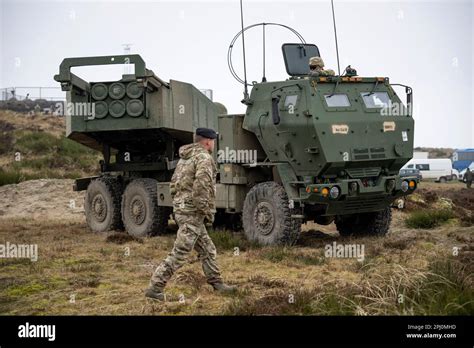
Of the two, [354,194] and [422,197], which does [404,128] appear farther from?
[422,197]

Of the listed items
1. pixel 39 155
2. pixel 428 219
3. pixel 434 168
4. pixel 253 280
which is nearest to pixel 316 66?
pixel 428 219

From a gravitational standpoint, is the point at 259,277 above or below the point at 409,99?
below

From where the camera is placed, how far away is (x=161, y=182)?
50.3 feet

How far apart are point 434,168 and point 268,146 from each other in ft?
148

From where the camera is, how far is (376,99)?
1248cm

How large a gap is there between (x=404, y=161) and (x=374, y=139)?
85cm

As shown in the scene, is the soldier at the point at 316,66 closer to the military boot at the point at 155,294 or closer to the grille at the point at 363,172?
the grille at the point at 363,172

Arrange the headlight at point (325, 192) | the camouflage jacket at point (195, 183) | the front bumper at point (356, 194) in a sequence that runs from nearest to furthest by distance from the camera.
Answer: the camouflage jacket at point (195, 183) < the headlight at point (325, 192) < the front bumper at point (356, 194)

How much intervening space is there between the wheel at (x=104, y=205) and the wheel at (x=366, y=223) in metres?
5.08

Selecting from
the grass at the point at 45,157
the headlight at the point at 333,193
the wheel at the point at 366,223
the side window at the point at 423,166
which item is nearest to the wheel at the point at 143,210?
the wheel at the point at 366,223

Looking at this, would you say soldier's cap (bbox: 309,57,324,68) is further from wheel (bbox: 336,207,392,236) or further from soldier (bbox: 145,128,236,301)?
soldier (bbox: 145,128,236,301)

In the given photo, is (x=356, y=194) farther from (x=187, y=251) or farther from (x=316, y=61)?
(x=187, y=251)

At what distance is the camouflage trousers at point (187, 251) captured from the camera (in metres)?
7.94
